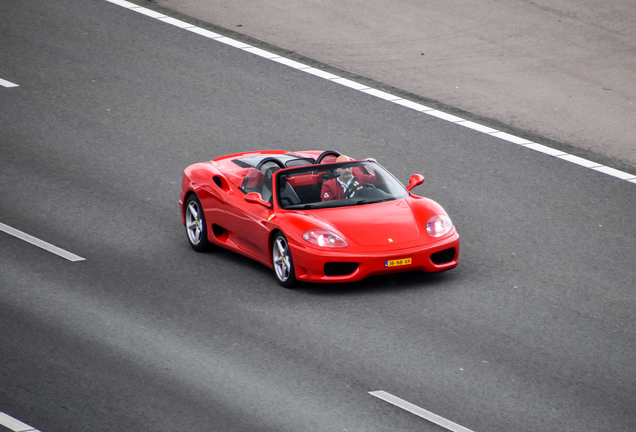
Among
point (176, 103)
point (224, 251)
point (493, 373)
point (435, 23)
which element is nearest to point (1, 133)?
point (176, 103)

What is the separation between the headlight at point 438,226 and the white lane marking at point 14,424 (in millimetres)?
5001

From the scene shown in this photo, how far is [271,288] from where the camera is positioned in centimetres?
1195

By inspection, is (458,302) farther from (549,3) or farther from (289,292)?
(549,3)

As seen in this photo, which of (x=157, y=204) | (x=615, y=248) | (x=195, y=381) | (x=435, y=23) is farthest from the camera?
(x=435, y=23)

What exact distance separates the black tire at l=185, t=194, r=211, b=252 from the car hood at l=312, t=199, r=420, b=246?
182 cm

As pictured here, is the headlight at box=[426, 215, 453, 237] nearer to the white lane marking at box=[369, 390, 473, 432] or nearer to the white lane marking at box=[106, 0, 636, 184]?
the white lane marking at box=[369, 390, 473, 432]

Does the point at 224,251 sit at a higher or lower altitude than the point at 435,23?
lower

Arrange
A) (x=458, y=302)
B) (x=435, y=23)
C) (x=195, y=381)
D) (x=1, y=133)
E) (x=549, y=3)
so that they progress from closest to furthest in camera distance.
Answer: (x=195, y=381), (x=458, y=302), (x=1, y=133), (x=435, y=23), (x=549, y=3)

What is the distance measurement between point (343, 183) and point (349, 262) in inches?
54.3

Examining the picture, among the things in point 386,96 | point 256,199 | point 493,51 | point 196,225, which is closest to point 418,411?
point 256,199

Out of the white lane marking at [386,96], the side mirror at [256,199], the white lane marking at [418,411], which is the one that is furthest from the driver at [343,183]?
the white lane marking at [386,96]

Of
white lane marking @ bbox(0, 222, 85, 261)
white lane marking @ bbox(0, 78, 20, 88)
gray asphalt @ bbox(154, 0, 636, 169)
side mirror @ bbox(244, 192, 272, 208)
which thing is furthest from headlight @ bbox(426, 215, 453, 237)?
white lane marking @ bbox(0, 78, 20, 88)

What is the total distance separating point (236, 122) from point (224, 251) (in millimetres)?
5054

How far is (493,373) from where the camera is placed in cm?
980
